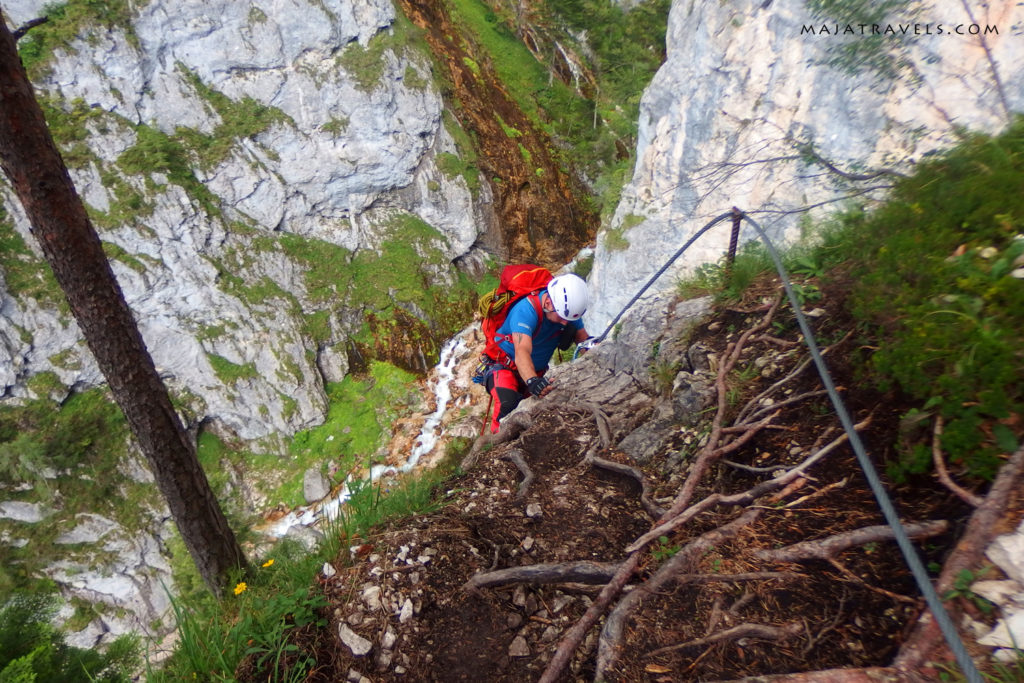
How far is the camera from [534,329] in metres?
4.70

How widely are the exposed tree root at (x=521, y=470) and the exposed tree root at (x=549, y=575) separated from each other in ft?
2.16

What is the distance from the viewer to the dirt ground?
1.70m

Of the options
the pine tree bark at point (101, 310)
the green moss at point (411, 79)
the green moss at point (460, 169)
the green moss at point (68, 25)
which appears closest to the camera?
the pine tree bark at point (101, 310)

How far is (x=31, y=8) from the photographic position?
13.4 m

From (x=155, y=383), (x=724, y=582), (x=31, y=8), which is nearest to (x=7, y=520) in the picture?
(x=31, y=8)

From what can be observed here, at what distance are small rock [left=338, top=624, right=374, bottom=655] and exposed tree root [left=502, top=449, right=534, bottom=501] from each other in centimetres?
118

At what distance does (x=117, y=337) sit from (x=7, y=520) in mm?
16289

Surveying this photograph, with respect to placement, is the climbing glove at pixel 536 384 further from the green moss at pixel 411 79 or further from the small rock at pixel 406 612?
the green moss at pixel 411 79

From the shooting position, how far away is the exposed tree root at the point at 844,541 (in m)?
1.66

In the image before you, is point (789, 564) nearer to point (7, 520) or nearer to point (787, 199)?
point (787, 199)

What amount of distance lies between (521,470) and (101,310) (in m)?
2.94

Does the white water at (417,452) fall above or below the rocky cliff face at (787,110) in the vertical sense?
below

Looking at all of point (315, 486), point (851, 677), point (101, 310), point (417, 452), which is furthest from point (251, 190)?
point (851, 677)

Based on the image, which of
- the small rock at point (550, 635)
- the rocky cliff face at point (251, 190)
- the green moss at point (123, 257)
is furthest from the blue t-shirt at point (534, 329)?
the green moss at point (123, 257)
